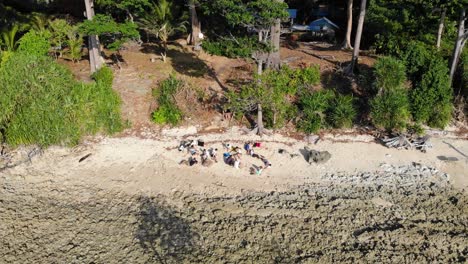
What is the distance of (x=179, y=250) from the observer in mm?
11656

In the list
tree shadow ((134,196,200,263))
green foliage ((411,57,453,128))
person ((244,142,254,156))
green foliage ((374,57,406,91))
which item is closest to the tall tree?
green foliage ((411,57,453,128))

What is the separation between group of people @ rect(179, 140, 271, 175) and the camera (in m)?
15.6

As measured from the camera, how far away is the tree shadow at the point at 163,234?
11531 mm

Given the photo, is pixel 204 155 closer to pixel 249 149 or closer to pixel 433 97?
pixel 249 149

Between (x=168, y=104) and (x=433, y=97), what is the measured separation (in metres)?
12.7

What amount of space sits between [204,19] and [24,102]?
1276 cm

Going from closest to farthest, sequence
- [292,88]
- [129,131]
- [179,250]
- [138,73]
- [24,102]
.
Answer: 1. [179,250]
2. [24,102]
3. [129,131]
4. [292,88]
5. [138,73]

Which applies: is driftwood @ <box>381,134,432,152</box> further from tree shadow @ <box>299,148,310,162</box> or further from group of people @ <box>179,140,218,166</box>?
group of people @ <box>179,140,218,166</box>

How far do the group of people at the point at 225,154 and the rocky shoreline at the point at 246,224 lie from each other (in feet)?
5.93

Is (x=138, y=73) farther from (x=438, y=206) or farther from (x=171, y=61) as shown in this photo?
(x=438, y=206)

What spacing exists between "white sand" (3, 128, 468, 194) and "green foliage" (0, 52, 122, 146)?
0.85m

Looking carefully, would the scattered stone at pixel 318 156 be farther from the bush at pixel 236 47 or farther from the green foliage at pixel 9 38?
the green foliage at pixel 9 38

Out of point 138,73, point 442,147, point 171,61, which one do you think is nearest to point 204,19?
point 171,61

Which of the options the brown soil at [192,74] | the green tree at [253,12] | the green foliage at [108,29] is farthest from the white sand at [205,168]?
the green tree at [253,12]
